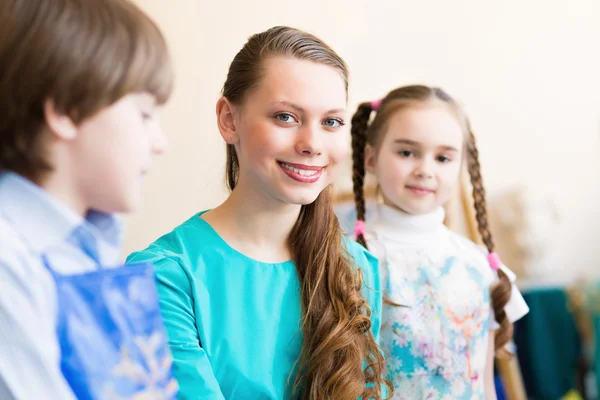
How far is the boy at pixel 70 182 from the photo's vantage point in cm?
52

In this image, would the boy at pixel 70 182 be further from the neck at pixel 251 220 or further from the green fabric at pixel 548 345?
the green fabric at pixel 548 345

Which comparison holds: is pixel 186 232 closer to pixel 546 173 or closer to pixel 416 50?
pixel 416 50

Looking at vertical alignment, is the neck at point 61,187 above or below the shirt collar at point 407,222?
above

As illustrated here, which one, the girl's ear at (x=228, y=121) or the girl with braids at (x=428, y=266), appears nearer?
the girl's ear at (x=228, y=121)

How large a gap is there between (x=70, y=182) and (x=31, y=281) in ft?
0.29

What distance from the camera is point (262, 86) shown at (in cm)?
100

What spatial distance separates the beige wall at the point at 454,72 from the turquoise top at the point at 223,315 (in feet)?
3.85

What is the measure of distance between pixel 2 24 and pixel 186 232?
53cm

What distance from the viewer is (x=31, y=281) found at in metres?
0.52

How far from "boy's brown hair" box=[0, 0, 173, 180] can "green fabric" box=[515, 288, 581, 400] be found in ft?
6.94

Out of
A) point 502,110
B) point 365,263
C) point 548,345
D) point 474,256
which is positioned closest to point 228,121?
point 365,263

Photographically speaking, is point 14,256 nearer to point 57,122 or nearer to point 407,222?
point 57,122

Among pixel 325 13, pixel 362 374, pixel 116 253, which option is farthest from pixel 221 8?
pixel 116 253

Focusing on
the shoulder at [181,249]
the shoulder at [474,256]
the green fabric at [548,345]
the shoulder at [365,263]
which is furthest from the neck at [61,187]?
the green fabric at [548,345]
